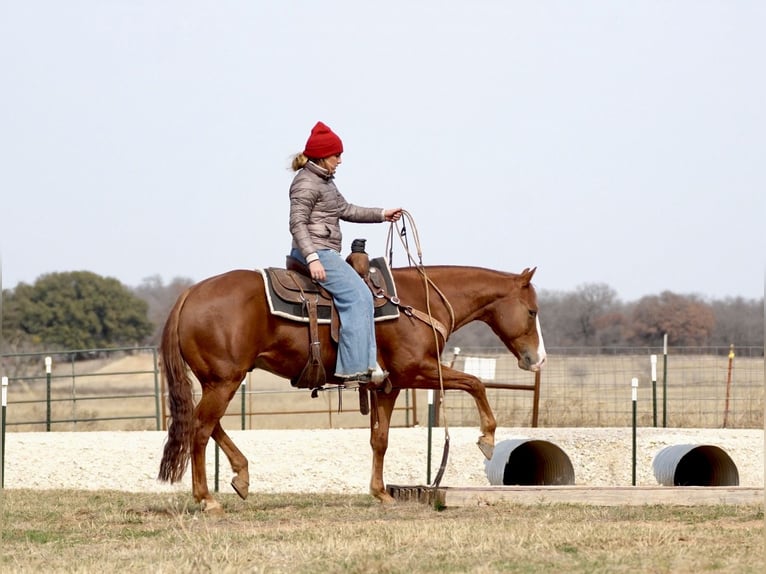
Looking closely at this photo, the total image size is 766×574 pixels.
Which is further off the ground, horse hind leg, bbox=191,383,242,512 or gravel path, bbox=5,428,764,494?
horse hind leg, bbox=191,383,242,512

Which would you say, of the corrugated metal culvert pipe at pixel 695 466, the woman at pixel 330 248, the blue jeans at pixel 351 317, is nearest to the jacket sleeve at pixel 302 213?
the woman at pixel 330 248

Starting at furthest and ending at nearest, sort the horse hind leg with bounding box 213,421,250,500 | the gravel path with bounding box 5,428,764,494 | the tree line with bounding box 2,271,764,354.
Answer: the tree line with bounding box 2,271,764,354 < the gravel path with bounding box 5,428,764,494 < the horse hind leg with bounding box 213,421,250,500

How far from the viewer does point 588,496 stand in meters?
9.66

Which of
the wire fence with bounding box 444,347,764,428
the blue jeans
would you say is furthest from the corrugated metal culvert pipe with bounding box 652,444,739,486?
the wire fence with bounding box 444,347,764,428

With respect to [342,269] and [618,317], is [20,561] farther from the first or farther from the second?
[618,317]

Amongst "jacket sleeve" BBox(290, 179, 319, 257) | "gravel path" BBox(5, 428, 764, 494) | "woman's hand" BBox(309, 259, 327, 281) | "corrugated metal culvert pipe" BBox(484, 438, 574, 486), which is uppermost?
"jacket sleeve" BBox(290, 179, 319, 257)

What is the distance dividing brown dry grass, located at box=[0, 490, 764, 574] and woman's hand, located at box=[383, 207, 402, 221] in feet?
7.78

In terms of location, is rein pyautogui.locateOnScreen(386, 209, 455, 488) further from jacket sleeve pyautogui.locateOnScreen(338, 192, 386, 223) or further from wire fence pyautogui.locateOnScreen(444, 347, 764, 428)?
wire fence pyautogui.locateOnScreen(444, 347, 764, 428)

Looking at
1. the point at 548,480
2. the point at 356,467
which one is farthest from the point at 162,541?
the point at 356,467

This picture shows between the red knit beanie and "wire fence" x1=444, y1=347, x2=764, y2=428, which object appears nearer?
the red knit beanie

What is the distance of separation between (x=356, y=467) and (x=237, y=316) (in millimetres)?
7508

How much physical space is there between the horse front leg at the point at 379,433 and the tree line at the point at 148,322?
40.5m

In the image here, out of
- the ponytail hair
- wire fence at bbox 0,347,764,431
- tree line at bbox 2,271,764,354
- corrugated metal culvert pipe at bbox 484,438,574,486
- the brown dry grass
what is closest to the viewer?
the brown dry grass

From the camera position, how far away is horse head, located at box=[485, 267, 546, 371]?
1043 centimetres
